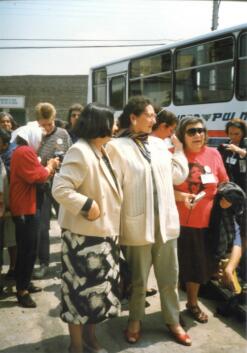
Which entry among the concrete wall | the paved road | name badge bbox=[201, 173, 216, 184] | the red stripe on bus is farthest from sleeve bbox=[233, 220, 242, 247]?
the concrete wall

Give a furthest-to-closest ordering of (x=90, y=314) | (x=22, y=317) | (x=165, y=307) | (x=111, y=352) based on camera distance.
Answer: (x=22, y=317) → (x=165, y=307) → (x=111, y=352) → (x=90, y=314)

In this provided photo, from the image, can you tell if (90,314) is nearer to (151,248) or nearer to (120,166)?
(151,248)

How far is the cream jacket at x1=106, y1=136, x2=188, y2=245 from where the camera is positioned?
3.01 m

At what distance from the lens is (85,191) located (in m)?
2.81

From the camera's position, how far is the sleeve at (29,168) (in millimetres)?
3695

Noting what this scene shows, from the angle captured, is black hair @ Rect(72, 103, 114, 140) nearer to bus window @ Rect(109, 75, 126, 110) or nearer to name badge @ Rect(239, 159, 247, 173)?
name badge @ Rect(239, 159, 247, 173)

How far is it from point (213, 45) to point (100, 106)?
551 cm

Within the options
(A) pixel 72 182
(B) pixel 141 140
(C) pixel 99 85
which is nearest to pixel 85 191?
(A) pixel 72 182

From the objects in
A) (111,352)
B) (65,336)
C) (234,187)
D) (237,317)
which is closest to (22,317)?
(65,336)

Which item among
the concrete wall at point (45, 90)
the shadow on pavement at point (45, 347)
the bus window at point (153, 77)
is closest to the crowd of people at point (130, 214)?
the shadow on pavement at point (45, 347)

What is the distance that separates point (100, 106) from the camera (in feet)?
9.37

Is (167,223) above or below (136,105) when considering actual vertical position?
below

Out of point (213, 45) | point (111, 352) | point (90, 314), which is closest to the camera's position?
point (90, 314)

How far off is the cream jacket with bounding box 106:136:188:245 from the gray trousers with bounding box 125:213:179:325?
0.09 metres
